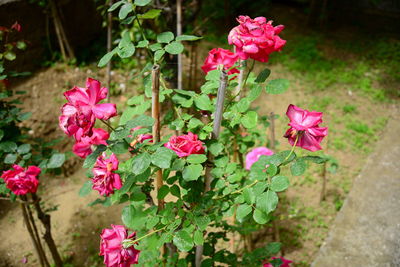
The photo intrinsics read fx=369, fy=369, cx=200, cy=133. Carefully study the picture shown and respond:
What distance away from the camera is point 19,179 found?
151cm

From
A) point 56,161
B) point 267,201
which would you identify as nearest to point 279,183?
point 267,201

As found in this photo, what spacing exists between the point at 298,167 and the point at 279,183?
67 millimetres

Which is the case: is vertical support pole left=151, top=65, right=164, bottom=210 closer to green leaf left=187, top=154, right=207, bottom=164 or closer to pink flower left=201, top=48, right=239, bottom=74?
green leaf left=187, top=154, right=207, bottom=164

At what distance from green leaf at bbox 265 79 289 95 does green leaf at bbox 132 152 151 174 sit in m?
0.37

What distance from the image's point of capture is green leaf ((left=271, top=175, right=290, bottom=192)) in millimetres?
990

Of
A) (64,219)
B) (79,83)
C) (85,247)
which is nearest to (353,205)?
(85,247)

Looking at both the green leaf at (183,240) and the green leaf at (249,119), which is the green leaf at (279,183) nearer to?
the green leaf at (249,119)

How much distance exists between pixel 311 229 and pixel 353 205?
0.31m

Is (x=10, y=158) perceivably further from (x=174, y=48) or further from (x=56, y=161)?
(x=174, y=48)

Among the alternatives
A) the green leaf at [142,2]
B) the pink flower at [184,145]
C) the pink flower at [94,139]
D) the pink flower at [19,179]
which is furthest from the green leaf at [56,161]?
the green leaf at [142,2]

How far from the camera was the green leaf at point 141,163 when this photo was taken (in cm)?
93

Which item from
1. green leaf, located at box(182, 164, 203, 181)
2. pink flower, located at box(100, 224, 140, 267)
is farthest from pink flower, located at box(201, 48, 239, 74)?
pink flower, located at box(100, 224, 140, 267)

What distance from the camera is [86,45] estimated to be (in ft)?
14.0

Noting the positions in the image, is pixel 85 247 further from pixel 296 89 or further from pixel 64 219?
pixel 296 89
